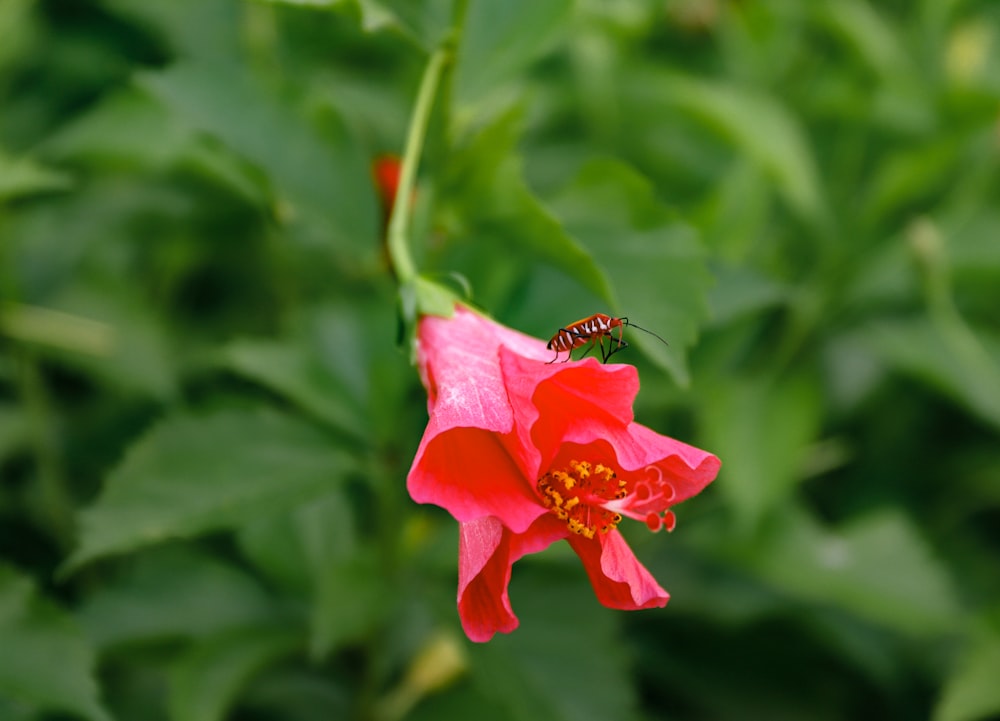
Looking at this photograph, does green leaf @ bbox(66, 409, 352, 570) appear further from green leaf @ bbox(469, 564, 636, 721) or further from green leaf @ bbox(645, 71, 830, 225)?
green leaf @ bbox(645, 71, 830, 225)

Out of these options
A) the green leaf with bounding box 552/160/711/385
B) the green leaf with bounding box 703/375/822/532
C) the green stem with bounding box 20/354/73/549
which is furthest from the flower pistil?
the green stem with bounding box 20/354/73/549

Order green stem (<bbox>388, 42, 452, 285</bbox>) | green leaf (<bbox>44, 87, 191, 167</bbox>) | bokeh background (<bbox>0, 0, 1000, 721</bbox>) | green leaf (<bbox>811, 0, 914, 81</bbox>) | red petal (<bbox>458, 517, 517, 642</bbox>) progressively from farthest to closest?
green leaf (<bbox>811, 0, 914, 81</bbox>) < green leaf (<bbox>44, 87, 191, 167</bbox>) < bokeh background (<bbox>0, 0, 1000, 721</bbox>) < green stem (<bbox>388, 42, 452, 285</bbox>) < red petal (<bbox>458, 517, 517, 642</bbox>)

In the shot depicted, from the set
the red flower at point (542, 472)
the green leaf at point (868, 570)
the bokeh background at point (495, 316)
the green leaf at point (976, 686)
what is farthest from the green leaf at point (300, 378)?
the green leaf at point (976, 686)

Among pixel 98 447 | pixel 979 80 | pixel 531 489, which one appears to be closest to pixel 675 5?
pixel 979 80

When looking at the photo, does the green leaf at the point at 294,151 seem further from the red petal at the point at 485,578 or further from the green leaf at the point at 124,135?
the red petal at the point at 485,578

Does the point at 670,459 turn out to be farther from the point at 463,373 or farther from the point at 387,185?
the point at 387,185

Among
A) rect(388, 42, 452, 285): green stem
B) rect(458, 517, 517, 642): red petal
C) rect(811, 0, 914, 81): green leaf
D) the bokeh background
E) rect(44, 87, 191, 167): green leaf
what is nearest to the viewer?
rect(458, 517, 517, 642): red petal

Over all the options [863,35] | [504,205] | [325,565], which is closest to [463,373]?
[504,205]
